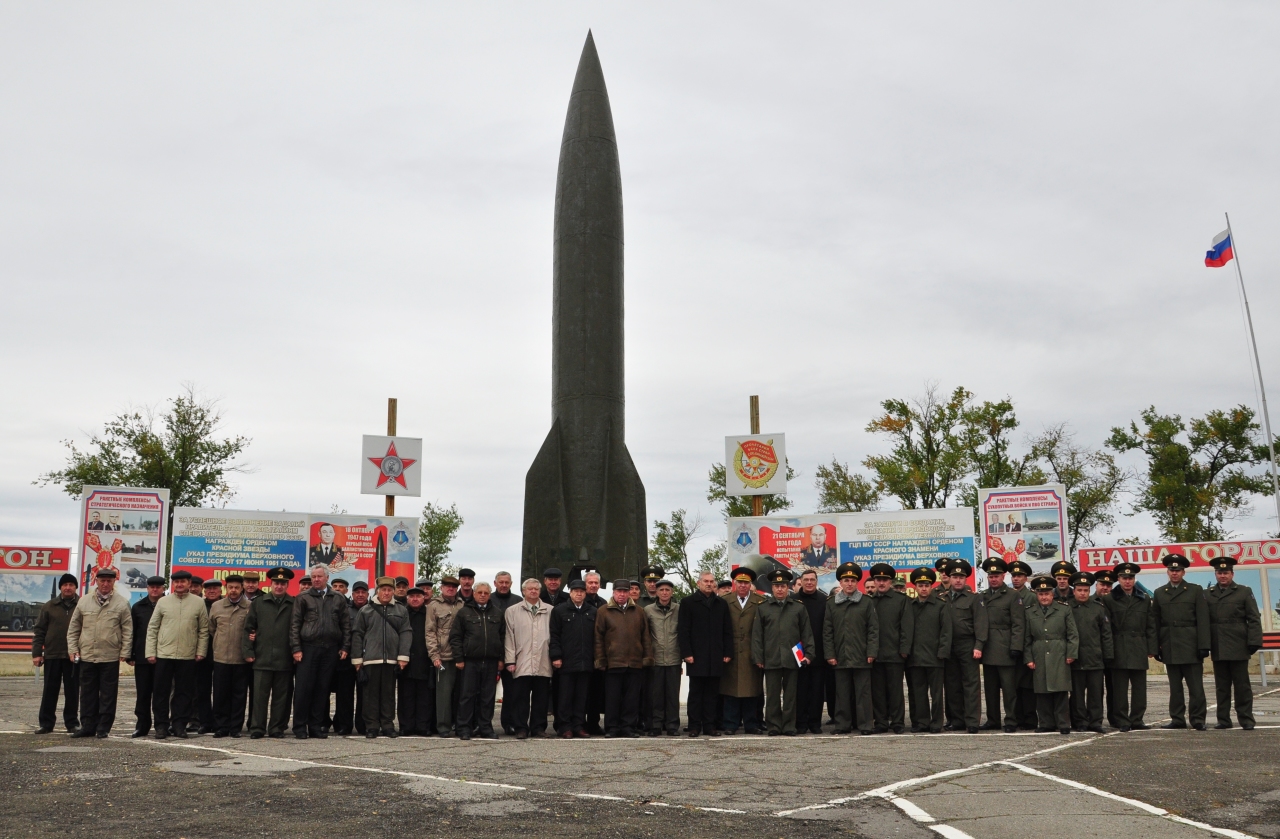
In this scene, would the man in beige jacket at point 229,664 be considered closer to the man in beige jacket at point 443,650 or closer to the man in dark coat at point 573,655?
the man in beige jacket at point 443,650

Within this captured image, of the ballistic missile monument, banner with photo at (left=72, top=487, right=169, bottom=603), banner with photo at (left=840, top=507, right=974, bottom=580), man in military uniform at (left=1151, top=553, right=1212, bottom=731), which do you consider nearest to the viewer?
man in military uniform at (left=1151, top=553, right=1212, bottom=731)

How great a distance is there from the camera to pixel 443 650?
392 inches

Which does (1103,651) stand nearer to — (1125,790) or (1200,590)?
(1200,590)

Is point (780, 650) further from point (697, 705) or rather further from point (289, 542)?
point (289, 542)

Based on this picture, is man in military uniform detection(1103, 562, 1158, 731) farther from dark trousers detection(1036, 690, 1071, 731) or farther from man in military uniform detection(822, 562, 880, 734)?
man in military uniform detection(822, 562, 880, 734)

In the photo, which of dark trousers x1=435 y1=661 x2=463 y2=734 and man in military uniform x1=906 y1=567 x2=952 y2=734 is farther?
man in military uniform x1=906 y1=567 x2=952 y2=734

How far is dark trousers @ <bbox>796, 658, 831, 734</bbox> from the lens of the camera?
10.7m

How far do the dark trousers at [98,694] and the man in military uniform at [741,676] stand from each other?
18.3ft

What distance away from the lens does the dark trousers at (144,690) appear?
9.75 metres

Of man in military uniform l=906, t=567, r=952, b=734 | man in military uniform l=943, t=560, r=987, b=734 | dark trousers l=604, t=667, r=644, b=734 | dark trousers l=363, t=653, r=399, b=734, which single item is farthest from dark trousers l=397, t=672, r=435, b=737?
man in military uniform l=943, t=560, r=987, b=734

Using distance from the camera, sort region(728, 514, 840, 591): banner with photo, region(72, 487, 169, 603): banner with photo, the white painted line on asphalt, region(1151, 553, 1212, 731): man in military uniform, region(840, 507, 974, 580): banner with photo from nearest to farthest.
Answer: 1. the white painted line on asphalt
2. region(1151, 553, 1212, 731): man in military uniform
3. region(72, 487, 169, 603): banner with photo
4. region(840, 507, 974, 580): banner with photo
5. region(728, 514, 840, 591): banner with photo

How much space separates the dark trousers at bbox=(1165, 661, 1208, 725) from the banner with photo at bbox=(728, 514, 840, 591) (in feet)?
31.6

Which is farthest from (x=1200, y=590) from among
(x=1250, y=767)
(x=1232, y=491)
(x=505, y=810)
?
(x=1232, y=491)

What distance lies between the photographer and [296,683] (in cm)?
959
